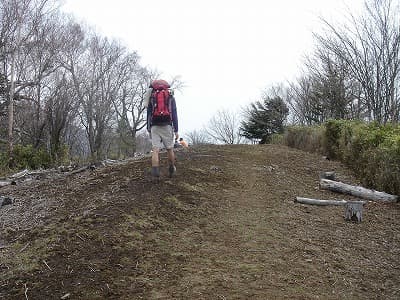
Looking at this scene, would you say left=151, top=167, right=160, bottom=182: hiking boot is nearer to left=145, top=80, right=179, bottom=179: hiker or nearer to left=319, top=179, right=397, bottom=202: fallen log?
left=145, top=80, right=179, bottom=179: hiker

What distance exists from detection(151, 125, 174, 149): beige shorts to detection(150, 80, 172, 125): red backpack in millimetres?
123

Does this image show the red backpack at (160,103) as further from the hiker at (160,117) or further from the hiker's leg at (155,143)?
the hiker's leg at (155,143)

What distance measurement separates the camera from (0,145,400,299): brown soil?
10.7ft

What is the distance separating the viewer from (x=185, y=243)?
13.5 feet

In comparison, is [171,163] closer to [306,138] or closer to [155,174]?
[155,174]

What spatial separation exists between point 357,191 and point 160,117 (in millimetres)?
3604

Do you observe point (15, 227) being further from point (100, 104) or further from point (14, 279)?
point (100, 104)

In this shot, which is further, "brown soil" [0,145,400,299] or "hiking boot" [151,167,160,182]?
"hiking boot" [151,167,160,182]

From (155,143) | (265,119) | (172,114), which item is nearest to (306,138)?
(172,114)

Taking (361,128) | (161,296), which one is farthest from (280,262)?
(361,128)

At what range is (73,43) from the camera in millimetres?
24109

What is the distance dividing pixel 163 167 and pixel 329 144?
20.7 ft

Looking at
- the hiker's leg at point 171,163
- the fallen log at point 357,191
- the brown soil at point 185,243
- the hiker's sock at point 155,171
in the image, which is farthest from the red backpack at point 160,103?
the fallen log at point 357,191

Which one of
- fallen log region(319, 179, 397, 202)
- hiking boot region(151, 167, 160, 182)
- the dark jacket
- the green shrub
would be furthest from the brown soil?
the green shrub
